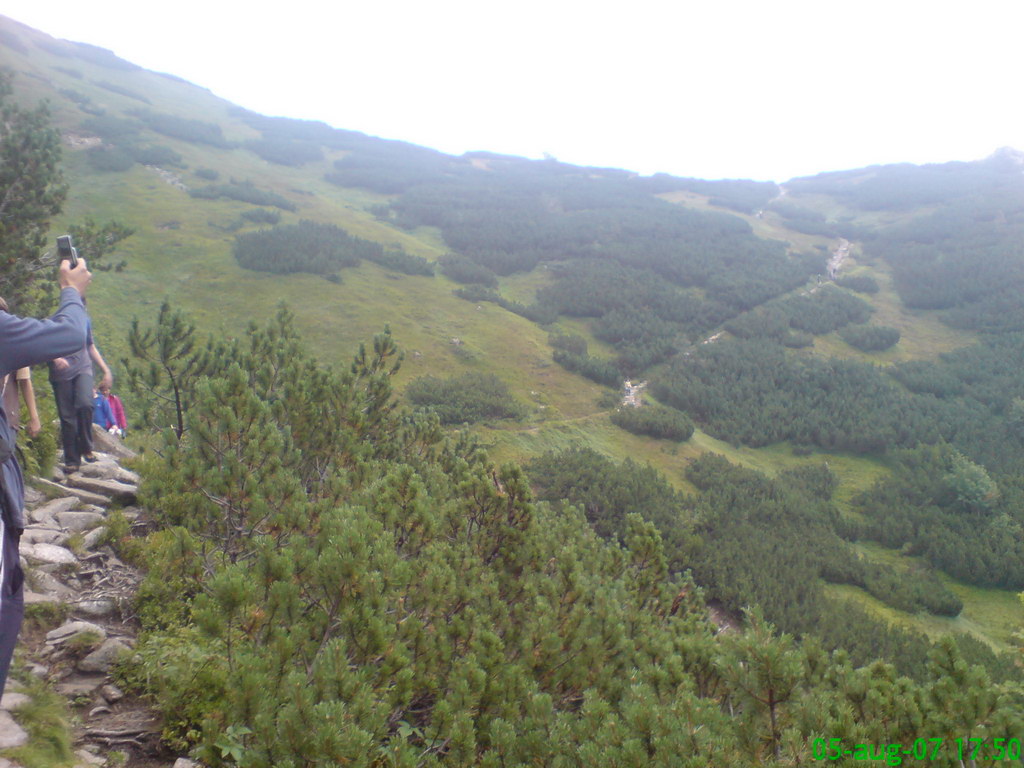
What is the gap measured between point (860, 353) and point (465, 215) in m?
22.7

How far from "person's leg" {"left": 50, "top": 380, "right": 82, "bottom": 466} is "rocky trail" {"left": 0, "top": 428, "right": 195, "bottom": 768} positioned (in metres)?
0.29

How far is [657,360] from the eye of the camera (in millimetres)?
22188

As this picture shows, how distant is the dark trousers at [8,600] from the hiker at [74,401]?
386cm

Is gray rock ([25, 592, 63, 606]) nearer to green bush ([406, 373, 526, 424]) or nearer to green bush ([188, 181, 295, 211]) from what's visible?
green bush ([406, 373, 526, 424])

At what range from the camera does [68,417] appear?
572 centimetres

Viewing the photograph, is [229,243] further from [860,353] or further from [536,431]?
[860,353]

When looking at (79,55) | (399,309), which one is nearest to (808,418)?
(399,309)

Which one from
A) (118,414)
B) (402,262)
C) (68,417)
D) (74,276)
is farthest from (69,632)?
(402,262)

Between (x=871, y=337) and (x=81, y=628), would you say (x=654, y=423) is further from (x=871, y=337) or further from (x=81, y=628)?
(x=81, y=628)

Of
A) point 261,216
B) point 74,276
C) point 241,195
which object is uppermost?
point 241,195

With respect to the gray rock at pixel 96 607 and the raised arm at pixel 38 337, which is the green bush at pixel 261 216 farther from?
the raised arm at pixel 38 337

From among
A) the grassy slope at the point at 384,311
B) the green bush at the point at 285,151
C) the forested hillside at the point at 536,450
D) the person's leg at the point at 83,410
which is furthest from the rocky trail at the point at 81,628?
the green bush at the point at 285,151

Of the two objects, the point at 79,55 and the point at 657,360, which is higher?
the point at 79,55

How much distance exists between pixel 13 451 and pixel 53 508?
3438 millimetres
